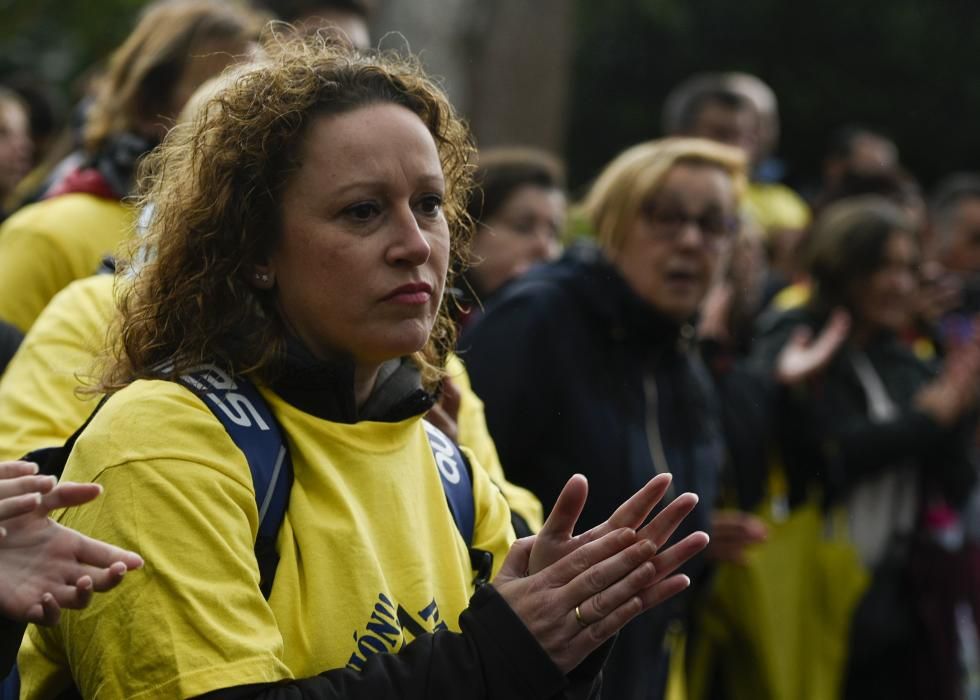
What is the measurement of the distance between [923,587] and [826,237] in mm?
1422

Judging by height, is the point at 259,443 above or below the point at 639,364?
above

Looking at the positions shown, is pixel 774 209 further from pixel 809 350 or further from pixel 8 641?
pixel 8 641

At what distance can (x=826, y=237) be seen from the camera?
6.50 metres

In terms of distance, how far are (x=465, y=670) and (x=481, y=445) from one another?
3.64 feet

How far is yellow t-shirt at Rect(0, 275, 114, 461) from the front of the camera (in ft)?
10.4

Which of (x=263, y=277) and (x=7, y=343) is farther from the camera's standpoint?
(x=7, y=343)

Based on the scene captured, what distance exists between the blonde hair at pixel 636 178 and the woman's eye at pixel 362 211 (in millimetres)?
2302

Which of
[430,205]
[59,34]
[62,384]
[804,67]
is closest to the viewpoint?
[430,205]

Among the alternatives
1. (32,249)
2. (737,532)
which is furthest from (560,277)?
(32,249)

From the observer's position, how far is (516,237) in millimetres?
5547

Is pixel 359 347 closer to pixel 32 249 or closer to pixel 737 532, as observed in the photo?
pixel 32 249

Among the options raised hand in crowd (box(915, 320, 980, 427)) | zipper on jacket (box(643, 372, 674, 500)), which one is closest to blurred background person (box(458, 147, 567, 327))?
zipper on jacket (box(643, 372, 674, 500))

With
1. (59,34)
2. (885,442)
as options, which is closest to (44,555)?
(885,442)

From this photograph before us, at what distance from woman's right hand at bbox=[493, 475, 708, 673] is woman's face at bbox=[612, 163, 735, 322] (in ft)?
7.56
